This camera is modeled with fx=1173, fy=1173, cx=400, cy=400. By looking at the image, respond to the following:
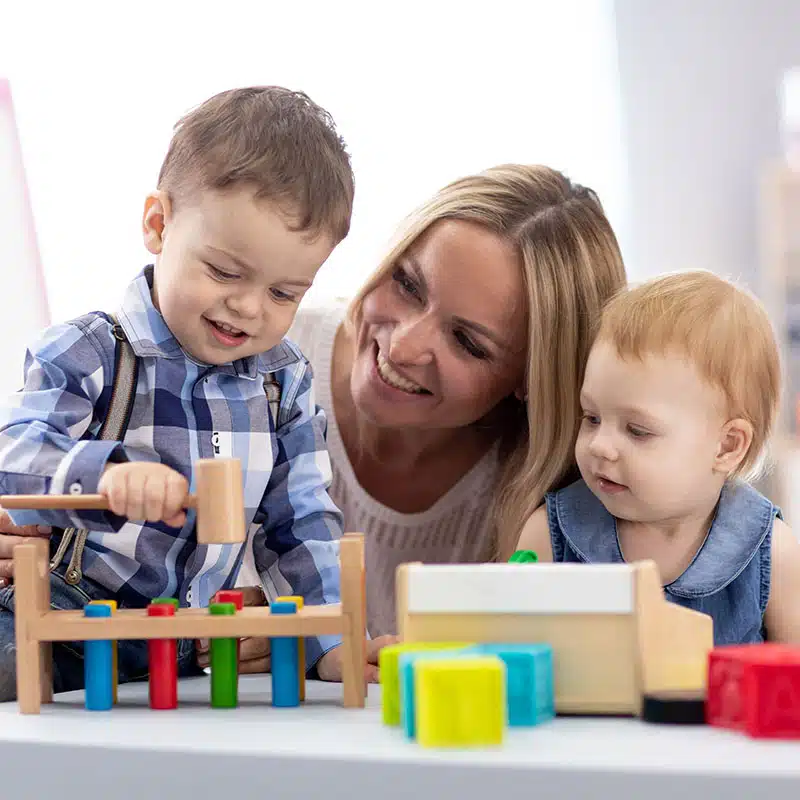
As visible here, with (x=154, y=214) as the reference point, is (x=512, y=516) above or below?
below

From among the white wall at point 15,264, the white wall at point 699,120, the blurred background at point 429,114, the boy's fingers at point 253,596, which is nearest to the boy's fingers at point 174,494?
the boy's fingers at point 253,596

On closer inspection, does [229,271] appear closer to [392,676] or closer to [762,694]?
[392,676]

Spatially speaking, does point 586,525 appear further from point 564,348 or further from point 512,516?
point 564,348

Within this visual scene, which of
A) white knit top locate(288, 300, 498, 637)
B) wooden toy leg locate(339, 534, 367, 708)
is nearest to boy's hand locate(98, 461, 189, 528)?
wooden toy leg locate(339, 534, 367, 708)

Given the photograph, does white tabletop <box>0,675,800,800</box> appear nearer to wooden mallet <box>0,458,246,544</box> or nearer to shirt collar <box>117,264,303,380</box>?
wooden mallet <box>0,458,246,544</box>

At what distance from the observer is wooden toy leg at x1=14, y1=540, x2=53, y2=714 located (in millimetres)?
830

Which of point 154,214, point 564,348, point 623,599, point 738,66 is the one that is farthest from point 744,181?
point 623,599

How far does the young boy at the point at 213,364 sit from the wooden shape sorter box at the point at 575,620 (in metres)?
0.27

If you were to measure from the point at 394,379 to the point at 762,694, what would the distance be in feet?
2.58

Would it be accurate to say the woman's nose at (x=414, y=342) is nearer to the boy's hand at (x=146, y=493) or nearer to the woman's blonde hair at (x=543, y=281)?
the woman's blonde hair at (x=543, y=281)

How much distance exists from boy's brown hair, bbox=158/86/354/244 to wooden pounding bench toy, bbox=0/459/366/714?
0.32 metres

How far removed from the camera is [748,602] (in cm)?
115

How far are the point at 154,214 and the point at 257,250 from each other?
0.14 metres

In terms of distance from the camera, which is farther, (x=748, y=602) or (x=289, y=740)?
(x=748, y=602)
